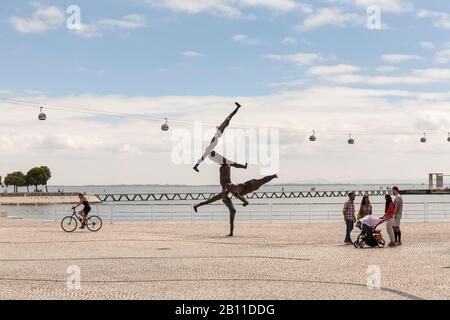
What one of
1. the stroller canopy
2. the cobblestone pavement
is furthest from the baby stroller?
the cobblestone pavement

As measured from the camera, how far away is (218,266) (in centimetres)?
1505

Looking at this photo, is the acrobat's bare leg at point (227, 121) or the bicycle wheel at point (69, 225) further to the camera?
the bicycle wheel at point (69, 225)

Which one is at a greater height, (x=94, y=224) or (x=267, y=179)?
(x=267, y=179)

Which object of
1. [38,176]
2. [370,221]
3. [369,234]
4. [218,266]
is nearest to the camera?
[218,266]

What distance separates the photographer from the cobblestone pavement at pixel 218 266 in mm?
11344

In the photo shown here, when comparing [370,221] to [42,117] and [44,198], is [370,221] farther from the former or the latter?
[44,198]

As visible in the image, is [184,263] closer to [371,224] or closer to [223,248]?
[223,248]

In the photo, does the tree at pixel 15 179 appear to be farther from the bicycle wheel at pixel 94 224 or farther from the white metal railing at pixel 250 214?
the bicycle wheel at pixel 94 224

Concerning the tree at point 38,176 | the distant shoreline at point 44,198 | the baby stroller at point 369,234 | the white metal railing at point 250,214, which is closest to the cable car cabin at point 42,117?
the white metal railing at point 250,214

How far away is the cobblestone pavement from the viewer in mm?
11344

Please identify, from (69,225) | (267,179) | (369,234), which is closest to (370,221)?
(369,234)

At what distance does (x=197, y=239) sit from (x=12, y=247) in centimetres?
634

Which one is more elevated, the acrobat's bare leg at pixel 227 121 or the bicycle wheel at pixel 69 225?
the acrobat's bare leg at pixel 227 121

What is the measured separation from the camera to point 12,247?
20203 millimetres
